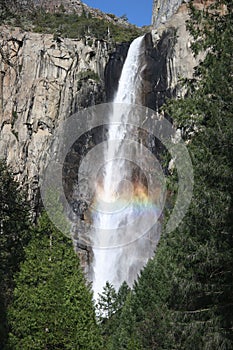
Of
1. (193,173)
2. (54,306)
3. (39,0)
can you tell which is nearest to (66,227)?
(54,306)

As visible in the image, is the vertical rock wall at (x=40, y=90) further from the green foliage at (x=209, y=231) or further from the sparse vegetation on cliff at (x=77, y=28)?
the green foliage at (x=209, y=231)

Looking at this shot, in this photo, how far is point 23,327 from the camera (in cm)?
1404

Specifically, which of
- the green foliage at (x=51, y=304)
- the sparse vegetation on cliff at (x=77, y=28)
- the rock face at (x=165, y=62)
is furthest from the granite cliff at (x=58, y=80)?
the green foliage at (x=51, y=304)

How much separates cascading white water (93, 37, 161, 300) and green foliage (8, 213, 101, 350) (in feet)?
73.0

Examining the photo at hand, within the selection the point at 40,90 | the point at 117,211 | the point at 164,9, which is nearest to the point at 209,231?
the point at 117,211

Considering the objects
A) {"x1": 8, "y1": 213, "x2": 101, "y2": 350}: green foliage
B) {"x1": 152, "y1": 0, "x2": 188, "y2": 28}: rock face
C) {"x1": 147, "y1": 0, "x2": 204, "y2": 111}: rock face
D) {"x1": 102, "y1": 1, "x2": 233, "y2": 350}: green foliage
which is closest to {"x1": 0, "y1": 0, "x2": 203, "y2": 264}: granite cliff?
{"x1": 147, "y1": 0, "x2": 204, "y2": 111}: rock face

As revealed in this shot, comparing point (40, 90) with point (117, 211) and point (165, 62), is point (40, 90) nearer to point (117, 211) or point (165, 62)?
point (165, 62)

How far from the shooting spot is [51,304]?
1424 cm

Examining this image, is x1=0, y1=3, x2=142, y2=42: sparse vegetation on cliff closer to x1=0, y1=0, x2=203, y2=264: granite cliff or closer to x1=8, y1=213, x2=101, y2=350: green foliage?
x1=0, y1=0, x2=203, y2=264: granite cliff

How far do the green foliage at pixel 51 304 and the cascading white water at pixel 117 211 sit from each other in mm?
22243

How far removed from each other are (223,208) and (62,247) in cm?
646

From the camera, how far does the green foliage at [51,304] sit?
13.8m

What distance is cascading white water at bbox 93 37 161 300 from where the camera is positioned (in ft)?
124

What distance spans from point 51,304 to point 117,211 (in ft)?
84.6
